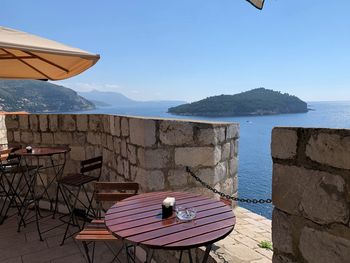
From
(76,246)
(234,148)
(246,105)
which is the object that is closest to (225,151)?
(234,148)

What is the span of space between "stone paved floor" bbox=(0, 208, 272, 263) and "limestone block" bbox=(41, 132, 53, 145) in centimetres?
134

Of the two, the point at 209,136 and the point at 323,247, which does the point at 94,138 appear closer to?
the point at 209,136

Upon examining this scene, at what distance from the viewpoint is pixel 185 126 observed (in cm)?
311

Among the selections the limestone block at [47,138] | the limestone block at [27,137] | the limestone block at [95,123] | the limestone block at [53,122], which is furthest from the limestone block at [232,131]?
the limestone block at [27,137]

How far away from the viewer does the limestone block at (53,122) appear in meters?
4.67

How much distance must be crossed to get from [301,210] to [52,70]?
343cm

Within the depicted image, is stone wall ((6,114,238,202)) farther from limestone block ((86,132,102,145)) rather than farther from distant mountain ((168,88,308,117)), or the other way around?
distant mountain ((168,88,308,117))

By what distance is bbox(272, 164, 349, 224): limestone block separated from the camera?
1.28 meters

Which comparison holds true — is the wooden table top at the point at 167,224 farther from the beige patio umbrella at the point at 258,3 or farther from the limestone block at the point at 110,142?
the limestone block at the point at 110,142

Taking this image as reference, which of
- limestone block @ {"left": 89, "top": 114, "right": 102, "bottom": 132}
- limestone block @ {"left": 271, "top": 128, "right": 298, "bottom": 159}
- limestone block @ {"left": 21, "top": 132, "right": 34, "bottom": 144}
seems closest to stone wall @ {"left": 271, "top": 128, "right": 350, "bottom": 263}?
limestone block @ {"left": 271, "top": 128, "right": 298, "bottom": 159}

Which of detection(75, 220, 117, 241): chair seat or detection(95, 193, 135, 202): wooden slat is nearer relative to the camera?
detection(75, 220, 117, 241): chair seat

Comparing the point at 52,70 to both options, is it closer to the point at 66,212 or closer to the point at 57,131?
the point at 57,131

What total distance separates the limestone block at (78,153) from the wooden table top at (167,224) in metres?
2.67

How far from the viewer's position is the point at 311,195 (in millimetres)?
1393
